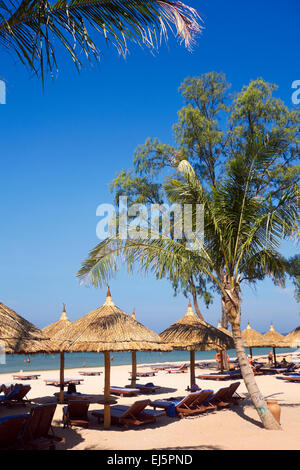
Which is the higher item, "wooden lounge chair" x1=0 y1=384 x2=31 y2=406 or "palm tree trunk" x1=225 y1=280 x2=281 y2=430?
"palm tree trunk" x1=225 y1=280 x2=281 y2=430

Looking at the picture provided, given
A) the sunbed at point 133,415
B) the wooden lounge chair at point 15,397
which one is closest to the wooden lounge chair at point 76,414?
the sunbed at point 133,415

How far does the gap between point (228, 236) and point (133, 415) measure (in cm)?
449

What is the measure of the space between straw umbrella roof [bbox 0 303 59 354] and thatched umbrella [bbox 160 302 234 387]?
4520 millimetres

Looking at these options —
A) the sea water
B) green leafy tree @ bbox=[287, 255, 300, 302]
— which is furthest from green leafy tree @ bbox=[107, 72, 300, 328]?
the sea water

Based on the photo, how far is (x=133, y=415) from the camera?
362 inches

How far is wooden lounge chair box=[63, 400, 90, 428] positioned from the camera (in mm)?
8848

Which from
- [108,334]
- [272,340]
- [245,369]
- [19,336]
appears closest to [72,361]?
[272,340]

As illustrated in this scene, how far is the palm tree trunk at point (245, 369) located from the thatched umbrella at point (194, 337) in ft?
8.70

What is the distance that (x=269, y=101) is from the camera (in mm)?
18062

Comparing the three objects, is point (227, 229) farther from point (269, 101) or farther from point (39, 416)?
point (269, 101)

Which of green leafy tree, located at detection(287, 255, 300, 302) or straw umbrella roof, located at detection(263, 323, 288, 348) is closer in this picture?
green leafy tree, located at detection(287, 255, 300, 302)

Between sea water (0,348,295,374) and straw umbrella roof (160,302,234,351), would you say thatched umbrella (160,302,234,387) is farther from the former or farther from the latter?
sea water (0,348,295,374)

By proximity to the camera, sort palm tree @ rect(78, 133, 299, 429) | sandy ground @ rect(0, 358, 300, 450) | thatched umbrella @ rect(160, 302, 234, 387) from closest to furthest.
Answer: sandy ground @ rect(0, 358, 300, 450) < palm tree @ rect(78, 133, 299, 429) < thatched umbrella @ rect(160, 302, 234, 387)
